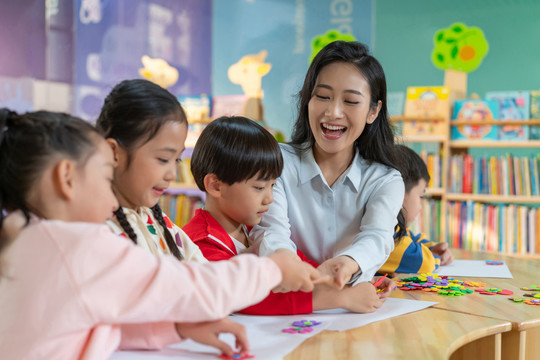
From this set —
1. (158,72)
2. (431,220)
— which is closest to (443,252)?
(431,220)

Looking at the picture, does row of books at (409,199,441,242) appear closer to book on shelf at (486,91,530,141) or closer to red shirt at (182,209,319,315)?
book on shelf at (486,91,530,141)

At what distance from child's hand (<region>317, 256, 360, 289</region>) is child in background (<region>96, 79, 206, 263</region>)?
36 centimetres

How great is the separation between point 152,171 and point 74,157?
251mm

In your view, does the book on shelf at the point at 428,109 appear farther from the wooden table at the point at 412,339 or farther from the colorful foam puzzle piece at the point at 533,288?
the wooden table at the point at 412,339

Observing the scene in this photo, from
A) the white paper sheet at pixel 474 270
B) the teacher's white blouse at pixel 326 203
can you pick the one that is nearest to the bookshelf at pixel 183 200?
the white paper sheet at pixel 474 270

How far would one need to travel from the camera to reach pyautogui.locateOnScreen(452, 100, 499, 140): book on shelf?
3.85 m

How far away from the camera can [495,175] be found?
3904mm

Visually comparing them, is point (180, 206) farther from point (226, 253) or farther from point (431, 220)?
→ point (226, 253)

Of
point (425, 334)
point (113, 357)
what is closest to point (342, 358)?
point (425, 334)

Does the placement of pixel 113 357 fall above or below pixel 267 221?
below

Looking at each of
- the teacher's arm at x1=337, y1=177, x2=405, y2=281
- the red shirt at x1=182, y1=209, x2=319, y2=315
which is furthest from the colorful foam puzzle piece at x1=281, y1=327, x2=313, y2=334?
the teacher's arm at x1=337, y1=177, x2=405, y2=281

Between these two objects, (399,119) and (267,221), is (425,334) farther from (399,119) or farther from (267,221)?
(399,119)

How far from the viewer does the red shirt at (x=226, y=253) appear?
1161 millimetres

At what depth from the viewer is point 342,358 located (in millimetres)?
873
